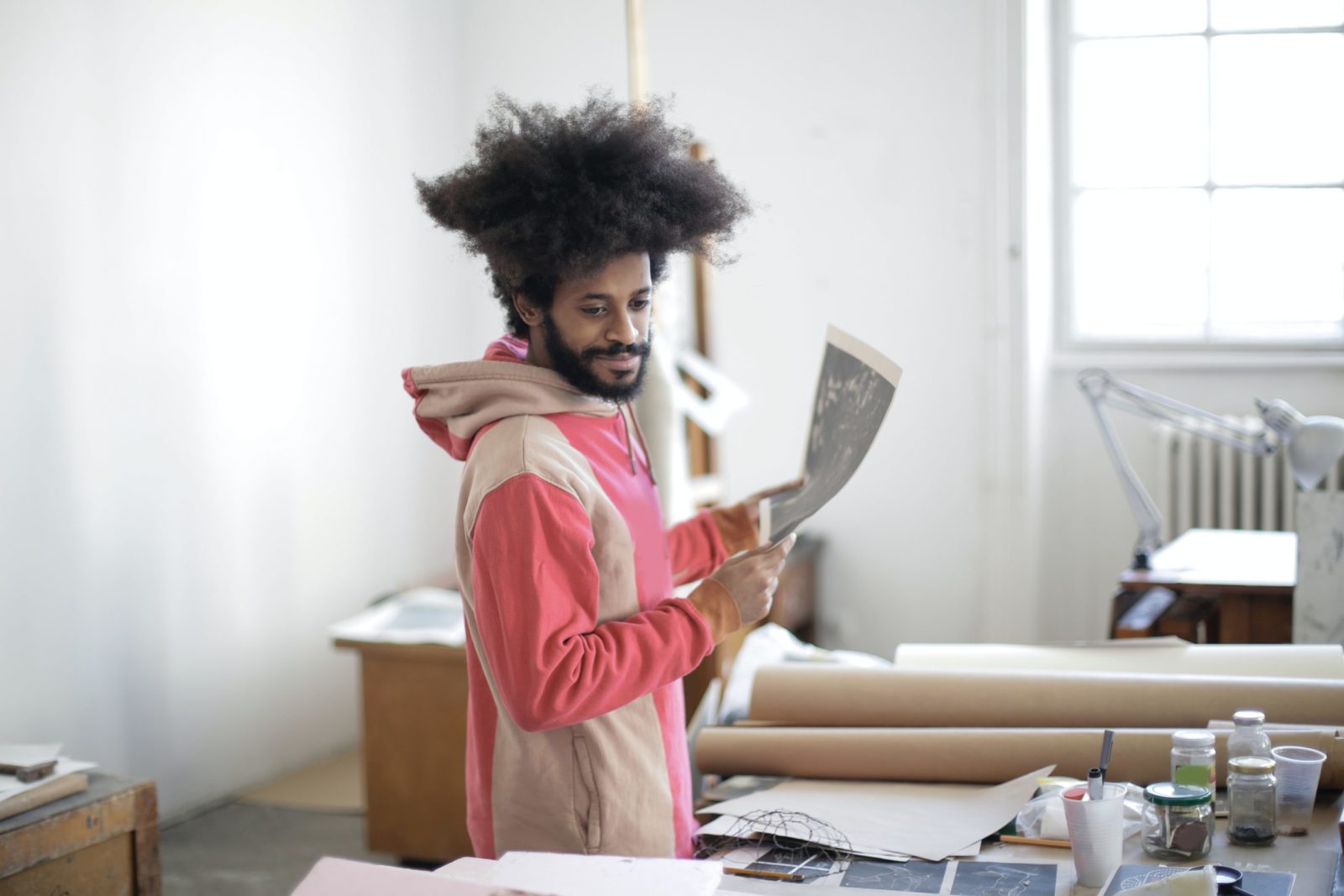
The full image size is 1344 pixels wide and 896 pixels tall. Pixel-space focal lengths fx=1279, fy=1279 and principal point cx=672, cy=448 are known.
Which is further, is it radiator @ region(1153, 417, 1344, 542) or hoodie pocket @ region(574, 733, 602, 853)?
radiator @ region(1153, 417, 1344, 542)

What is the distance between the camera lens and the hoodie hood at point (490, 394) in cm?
146

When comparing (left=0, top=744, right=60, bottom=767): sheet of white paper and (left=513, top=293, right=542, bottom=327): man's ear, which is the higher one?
(left=513, top=293, right=542, bottom=327): man's ear

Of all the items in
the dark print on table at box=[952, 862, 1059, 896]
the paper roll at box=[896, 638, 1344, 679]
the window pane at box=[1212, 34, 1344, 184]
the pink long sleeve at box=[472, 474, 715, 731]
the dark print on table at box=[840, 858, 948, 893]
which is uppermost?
the window pane at box=[1212, 34, 1344, 184]

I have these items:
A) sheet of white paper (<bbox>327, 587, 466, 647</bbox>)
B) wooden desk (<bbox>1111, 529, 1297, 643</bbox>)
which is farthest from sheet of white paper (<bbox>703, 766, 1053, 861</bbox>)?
sheet of white paper (<bbox>327, 587, 466, 647</bbox>)

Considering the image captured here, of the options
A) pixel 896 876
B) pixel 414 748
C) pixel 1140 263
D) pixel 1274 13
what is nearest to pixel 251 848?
pixel 414 748

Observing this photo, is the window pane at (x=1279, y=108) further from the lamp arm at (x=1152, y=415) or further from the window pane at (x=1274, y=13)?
the lamp arm at (x=1152, y=415)

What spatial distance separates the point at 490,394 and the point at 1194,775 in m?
0.90

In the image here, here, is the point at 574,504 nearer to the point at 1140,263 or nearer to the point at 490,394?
the point at 490,394

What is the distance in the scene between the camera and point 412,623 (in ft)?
10.1

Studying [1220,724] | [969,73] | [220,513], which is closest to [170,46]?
[220,513]

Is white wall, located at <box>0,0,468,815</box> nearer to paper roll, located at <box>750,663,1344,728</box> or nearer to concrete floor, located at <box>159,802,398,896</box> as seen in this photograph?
concrete floor, located at <box>159,802,398,896</box>

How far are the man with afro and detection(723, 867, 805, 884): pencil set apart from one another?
111 millimetres

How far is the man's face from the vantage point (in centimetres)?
149

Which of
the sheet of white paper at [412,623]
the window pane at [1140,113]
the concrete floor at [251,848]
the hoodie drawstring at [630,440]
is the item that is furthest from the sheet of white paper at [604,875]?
the window pane at [1140,113]
